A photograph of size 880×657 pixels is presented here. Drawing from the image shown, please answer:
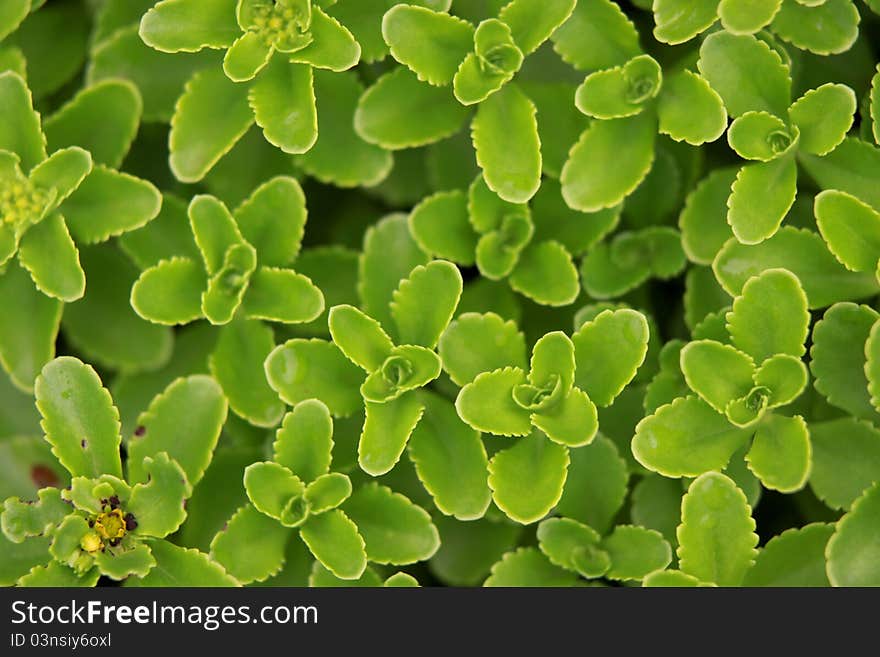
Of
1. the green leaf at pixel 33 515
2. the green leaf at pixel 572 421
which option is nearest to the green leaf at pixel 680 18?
the green leaf at pixel 572 421

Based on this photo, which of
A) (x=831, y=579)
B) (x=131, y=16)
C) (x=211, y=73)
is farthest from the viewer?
(x=131, y=16)

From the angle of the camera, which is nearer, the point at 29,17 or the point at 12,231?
the point at 12,231

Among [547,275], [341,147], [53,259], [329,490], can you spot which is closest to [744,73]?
[547,275]

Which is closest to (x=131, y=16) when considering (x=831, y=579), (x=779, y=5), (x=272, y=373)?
(x=272, y=373)

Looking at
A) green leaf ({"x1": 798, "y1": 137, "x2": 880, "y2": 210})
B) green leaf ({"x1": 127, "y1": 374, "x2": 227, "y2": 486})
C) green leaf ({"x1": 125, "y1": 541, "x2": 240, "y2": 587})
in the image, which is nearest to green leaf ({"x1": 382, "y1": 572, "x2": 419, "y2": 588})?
green leaf ({"x1": 125, "y1": 541, "x2": 240, "y2": 587})

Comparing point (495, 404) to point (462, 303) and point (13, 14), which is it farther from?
point (13, 14)

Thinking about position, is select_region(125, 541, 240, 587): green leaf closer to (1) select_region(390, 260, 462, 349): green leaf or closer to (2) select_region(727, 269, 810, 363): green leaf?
(1) select_region(390, 260, 462, 349): green leaf

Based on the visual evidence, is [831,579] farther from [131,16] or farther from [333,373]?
[131,16]
